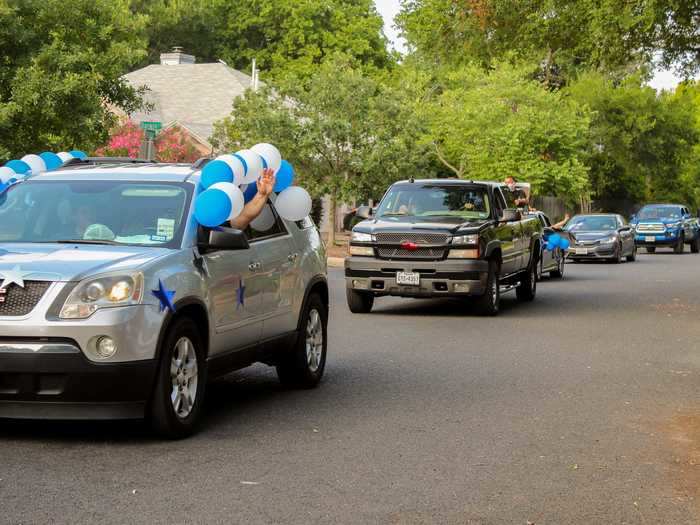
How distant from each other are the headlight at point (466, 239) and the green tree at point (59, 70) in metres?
9.66

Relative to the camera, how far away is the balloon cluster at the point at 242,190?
875 cm

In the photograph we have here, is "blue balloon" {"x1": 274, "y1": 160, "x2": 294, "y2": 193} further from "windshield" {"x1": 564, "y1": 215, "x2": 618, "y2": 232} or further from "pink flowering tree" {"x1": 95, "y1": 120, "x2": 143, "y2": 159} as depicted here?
"pink flowering tree" {"x1": 95, "y1": 120, "x2": 143, "y2": 159}

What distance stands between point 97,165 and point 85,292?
2475mm

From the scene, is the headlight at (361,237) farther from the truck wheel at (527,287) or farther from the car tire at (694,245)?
the car tire at (694,245)

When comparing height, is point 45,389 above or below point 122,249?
below

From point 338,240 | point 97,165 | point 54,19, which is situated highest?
point 54,19

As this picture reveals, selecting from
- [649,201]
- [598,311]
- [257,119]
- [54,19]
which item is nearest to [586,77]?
[649,201]

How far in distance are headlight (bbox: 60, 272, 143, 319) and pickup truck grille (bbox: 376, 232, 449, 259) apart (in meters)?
10.0

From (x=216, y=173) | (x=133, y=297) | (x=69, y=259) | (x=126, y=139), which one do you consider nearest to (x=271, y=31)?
(x=126, y=139)

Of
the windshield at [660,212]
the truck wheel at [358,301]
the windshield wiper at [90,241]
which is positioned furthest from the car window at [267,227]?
the windshield at [660,212]

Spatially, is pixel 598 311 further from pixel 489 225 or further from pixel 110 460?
pixel 110 460

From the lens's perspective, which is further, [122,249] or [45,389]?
[122,249]

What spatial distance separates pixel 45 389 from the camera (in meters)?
7.66

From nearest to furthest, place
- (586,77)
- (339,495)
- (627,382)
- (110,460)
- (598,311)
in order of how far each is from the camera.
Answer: (339,495) → (110,460) → (627,382) → (598,311) → (586,77)
